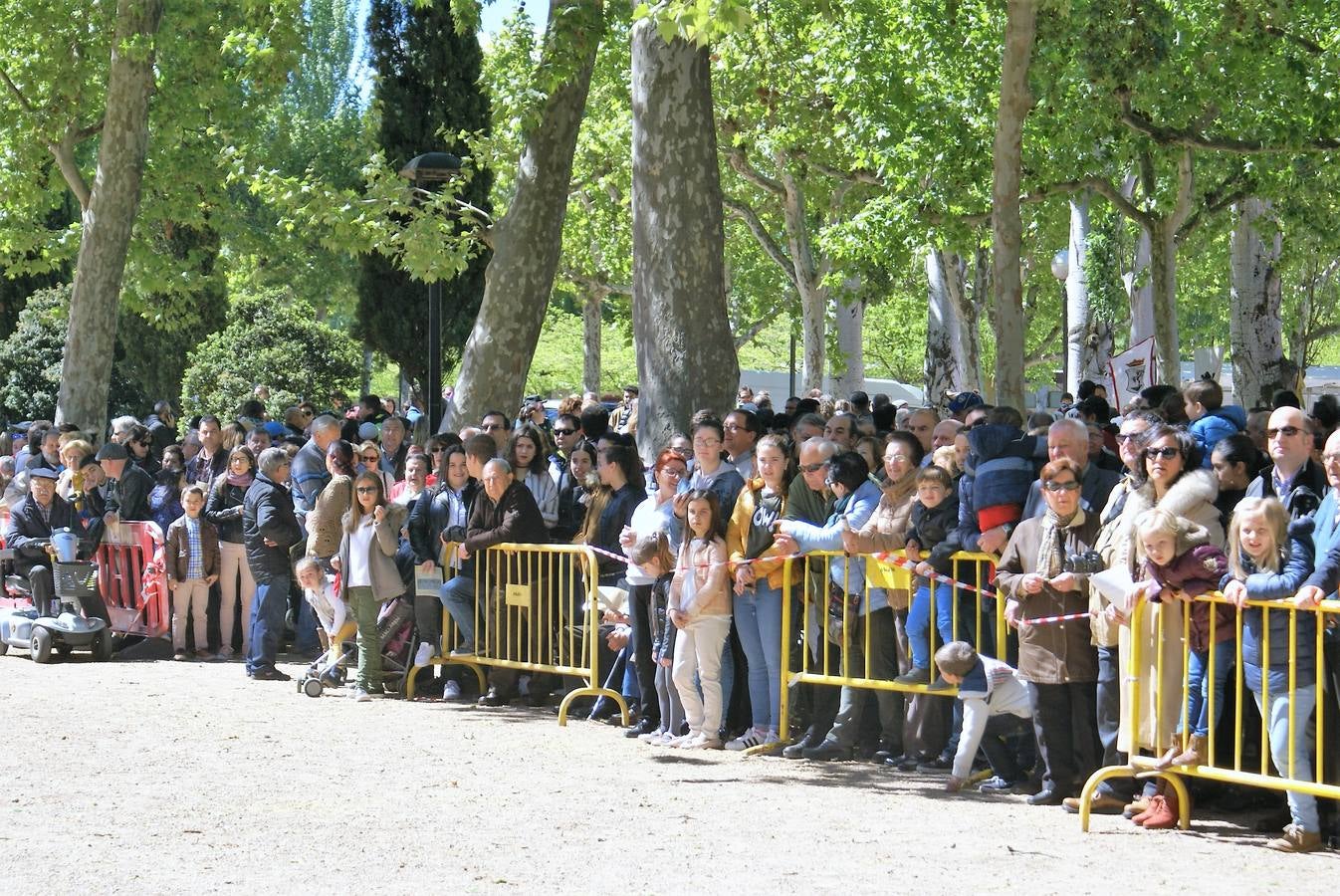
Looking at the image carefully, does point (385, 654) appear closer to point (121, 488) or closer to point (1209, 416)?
point (121, 488)

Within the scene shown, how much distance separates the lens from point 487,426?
47.8 ft

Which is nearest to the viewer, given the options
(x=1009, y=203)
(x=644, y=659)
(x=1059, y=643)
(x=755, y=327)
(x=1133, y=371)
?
(x=1059, y=643)

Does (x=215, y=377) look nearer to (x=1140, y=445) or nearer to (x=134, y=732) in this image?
(x=134, y=732)

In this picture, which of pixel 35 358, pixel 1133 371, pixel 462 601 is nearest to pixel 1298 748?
pixel 462 601

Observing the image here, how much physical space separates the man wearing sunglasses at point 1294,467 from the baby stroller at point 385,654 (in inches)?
263

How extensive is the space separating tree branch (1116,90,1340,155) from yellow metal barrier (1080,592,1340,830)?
13.3 m

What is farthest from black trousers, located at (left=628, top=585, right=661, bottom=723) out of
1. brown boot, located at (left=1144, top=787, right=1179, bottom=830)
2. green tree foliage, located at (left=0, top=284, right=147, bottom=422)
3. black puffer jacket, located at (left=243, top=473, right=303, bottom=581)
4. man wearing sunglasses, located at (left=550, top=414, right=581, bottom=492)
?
green tree foliage, located at (left=0, top=284, right=147, bottom=422)

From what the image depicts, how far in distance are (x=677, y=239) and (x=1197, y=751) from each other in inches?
274

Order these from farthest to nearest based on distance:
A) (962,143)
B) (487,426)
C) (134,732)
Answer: (962,143)
(487,426)
(134,732)

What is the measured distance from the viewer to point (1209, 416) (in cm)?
1097

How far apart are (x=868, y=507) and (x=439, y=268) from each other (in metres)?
7.51

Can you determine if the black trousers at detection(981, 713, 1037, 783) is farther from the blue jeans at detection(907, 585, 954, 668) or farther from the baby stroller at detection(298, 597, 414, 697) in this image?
the baby stroller at detection(298, 597, 414, 697)

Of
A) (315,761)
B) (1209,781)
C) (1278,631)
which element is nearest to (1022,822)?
(1209,781)

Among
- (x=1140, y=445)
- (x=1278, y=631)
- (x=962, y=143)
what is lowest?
(x=1278, y=631)
